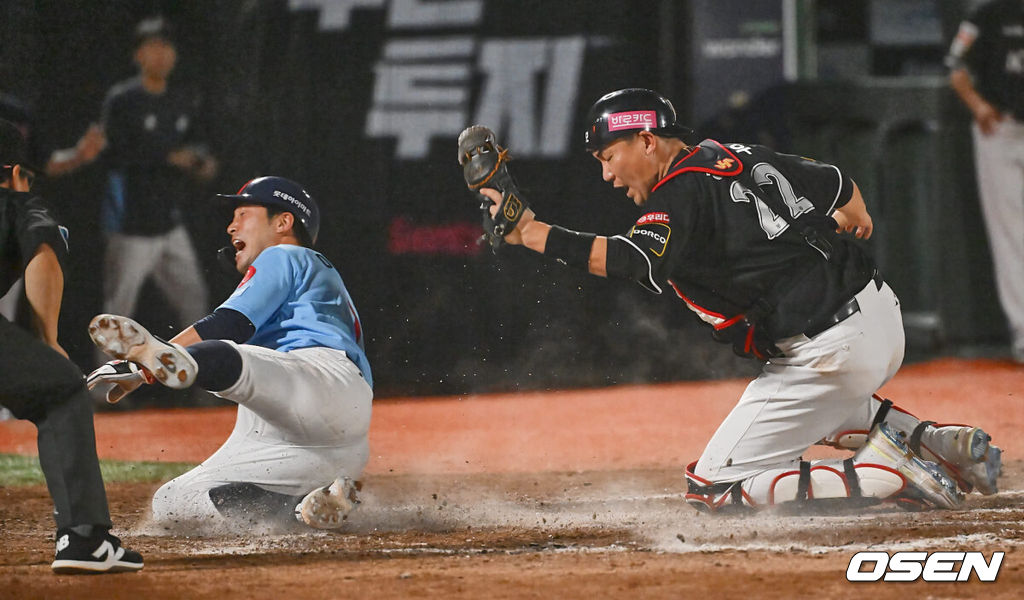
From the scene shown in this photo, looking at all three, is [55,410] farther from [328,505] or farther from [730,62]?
[730,62]

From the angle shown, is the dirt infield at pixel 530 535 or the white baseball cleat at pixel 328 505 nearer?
the dirt infield at pixel 530 535

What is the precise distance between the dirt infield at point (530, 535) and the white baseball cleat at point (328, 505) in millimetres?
86

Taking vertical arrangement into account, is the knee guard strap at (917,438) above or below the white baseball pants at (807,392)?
below

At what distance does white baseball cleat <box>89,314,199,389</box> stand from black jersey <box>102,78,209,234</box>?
5.05 meters

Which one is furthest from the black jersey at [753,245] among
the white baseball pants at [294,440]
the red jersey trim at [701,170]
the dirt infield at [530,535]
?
the white baseball pants at [294,440]

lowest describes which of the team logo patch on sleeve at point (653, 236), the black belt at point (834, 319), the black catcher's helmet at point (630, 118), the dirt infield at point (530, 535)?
the dirt infield at point (530, 535)

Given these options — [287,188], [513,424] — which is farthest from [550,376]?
[287,188]

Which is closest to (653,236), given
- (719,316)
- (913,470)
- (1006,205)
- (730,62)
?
(719,316)

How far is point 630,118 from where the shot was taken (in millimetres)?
4801

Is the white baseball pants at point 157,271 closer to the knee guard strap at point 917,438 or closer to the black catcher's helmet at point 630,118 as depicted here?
the black catcher's helmet at point 630,118

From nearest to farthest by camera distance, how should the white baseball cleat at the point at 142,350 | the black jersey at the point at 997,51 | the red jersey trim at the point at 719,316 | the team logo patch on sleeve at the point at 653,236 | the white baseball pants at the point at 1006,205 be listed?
1. the white baseball cleat at the point at 142,350
2. the team logo patch on sleeve at the point at 653,236
3. the red jersey trim at the point at 719,316
4. the black jersey at the point at 997,51
5. the white baseball pants at the point at 1006,205

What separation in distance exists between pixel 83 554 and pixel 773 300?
255 centimetres

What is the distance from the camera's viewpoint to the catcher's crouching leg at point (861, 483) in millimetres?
4707

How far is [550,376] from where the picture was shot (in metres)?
9.94
